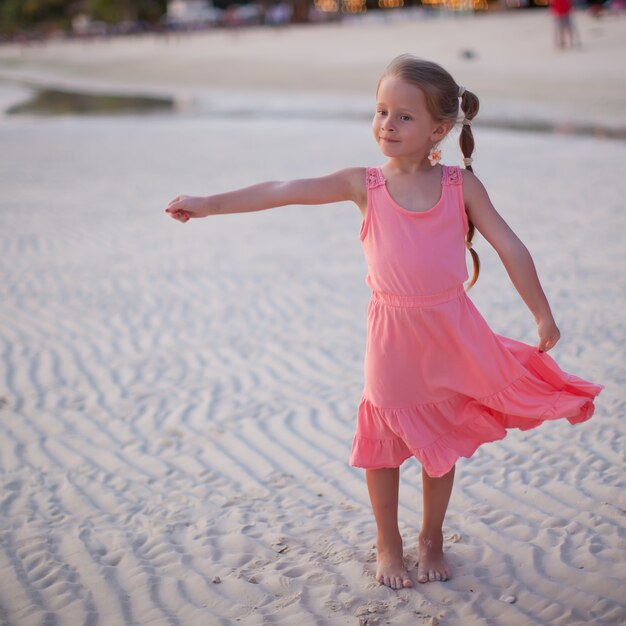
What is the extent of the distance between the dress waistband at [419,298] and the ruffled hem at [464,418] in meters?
0.35

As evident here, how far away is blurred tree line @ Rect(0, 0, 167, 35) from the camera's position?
8081 centimetres

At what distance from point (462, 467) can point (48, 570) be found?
6.30 feet

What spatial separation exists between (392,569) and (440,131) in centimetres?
156

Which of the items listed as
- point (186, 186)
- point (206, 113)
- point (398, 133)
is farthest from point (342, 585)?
point (206, 113)

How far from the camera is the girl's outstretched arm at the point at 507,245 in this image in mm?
2678

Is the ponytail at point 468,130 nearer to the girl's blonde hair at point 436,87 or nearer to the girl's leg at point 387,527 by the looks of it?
the girl's blonde hair at point 436,87

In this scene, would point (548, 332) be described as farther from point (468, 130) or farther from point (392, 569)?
point (392, 569)

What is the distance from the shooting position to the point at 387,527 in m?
2.94

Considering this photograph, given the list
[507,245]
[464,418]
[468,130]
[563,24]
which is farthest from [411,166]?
[563,24]

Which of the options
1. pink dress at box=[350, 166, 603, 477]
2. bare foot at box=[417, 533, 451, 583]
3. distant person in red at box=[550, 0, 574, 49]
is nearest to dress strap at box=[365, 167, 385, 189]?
pink dress at box=[350, 166, 603, 477]

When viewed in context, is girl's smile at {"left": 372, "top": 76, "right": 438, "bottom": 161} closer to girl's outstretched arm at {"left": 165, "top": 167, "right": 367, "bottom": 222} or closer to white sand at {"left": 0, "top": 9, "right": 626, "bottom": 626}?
girl's outstretched arm at {"left": 165, "top": 167, "right": 367, "bottom": 222}

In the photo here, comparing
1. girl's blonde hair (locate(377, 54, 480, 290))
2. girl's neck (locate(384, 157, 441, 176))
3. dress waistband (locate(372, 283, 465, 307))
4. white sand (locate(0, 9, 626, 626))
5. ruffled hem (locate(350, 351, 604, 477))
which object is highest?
girl's blonde hair (locate(377, 54, 480, 290))

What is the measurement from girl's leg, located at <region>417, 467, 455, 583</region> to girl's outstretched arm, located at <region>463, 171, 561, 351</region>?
0.64 m

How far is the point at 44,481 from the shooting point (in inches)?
158
